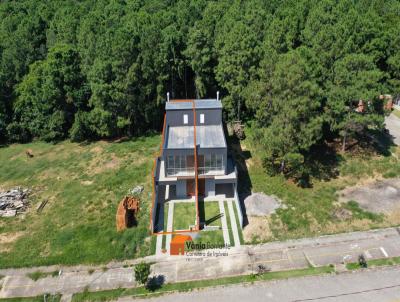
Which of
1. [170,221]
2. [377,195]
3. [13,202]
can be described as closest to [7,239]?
[13,202]

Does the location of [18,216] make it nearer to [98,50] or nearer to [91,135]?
[91,135]

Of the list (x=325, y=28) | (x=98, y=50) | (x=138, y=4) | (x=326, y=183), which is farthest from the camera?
(x=138, y=4)

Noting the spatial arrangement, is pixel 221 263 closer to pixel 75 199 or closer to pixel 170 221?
pixel 170 221

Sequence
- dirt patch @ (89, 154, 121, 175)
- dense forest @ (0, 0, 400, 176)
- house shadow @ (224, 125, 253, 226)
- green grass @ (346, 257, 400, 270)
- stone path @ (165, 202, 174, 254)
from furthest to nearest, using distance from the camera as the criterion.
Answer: dirt patch @ (89, 154, 121, 175) < dense forest @ (0, 0, 400, 176) < house shadow @ (224, 125, 253, 226) < stone path @ (165, 202, 174, 254) < green grass @ (346, 257, 400, 270)

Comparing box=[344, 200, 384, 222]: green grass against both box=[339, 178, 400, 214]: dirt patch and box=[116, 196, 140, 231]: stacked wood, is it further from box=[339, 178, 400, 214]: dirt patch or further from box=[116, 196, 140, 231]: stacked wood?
box=[116, 196, 140, 231]: stacked wood

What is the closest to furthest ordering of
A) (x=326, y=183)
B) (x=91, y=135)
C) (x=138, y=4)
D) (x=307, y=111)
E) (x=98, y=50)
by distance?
(x=307, y=111) → (x=326, y=183) → (x=98, y=50) → (x=91, y=135) → (x=138, y=4)

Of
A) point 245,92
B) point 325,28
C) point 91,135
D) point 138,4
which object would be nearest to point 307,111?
point 245,92

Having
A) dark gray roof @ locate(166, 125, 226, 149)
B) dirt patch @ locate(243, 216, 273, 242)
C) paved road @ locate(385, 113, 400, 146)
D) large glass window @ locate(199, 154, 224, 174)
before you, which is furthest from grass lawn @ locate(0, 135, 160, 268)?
paved road @ locate(385, 113, 400, 146)
